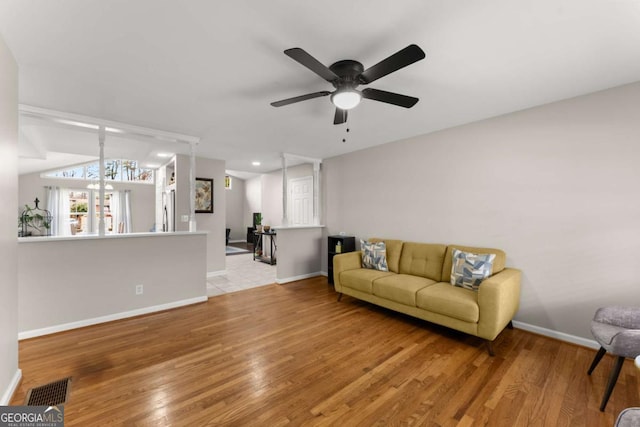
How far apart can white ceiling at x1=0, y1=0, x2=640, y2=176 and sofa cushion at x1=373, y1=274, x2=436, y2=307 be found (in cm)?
207

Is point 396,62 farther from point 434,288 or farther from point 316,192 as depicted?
point 316,192

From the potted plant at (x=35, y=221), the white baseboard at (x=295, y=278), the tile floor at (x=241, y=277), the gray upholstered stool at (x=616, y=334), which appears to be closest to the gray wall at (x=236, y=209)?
the tile floor at (x=241, y=277)

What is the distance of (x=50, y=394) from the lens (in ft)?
6.20

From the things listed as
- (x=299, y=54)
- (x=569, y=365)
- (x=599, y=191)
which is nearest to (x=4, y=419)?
(x=299, y=54)

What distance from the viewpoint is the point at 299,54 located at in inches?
60.8

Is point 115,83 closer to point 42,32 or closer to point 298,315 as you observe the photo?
point 42,32

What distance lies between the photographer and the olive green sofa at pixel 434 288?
2.48 meters

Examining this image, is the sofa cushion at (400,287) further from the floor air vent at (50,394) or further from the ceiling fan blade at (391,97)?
the floor air vent at (50,394)

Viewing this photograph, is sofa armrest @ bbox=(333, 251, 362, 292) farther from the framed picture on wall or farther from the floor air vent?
the framed picture on wall

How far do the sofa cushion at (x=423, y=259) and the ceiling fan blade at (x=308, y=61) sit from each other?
2.66m

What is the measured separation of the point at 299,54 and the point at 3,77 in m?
2.07

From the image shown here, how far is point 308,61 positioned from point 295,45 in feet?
1.04

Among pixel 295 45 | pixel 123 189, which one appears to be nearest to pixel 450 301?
pixel 295 45

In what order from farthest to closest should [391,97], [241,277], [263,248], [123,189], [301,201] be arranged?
[123,189] < [263,248] < [301,201] < [241,277] < [391,97]
